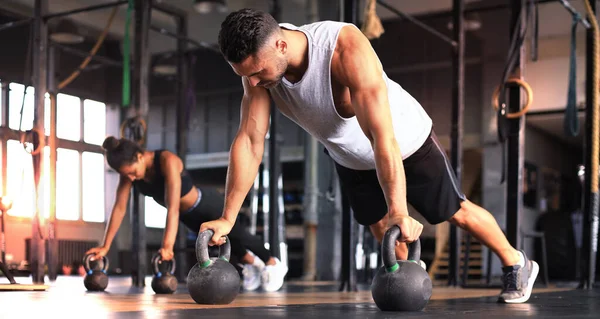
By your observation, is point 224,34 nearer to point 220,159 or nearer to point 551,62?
point 551,62

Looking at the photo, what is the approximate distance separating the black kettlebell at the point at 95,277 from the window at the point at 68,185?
838cm

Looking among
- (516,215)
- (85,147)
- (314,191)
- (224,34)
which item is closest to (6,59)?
(85,147)

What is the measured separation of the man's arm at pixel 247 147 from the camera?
2.29 meters

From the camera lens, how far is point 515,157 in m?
4.33

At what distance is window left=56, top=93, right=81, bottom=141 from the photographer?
12227mm

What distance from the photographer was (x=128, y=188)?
4.24 meters

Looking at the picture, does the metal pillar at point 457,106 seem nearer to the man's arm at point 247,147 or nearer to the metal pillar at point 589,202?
the metal pillar at point 589,202

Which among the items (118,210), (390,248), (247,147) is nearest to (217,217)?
(118,210)

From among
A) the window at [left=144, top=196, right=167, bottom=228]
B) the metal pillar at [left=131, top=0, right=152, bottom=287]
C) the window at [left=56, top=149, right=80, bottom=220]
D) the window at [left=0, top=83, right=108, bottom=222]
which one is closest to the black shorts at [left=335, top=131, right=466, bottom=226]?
→ the metal pillar at [left=131, top=0, right=152, bottom=287]

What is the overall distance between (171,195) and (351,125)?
1.87 m

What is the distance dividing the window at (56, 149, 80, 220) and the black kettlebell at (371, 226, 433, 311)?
36.0 feet

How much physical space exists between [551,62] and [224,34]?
9.93m

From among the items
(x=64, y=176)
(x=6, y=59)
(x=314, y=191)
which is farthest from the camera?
(x=64, y=176)

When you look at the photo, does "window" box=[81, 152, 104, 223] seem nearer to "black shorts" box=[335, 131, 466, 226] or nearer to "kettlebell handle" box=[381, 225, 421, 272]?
"black shorts" box=[335, 131, 466, 226]
